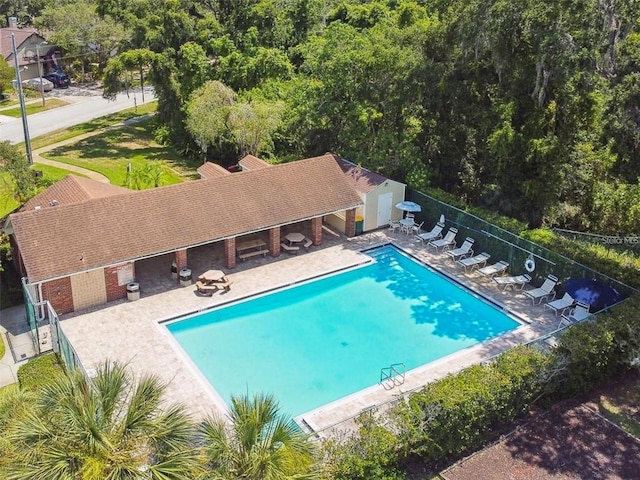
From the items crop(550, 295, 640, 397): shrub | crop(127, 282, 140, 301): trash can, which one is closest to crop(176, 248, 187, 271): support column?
crop(127, 282, 140, 301): trash can

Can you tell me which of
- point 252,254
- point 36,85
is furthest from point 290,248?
point 36,85

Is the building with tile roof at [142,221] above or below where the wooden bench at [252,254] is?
above

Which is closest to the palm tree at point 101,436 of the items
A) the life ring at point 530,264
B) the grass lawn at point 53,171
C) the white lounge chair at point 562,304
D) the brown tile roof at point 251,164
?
the white lounge chair at point 562,304

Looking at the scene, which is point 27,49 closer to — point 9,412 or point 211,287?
point 211,287

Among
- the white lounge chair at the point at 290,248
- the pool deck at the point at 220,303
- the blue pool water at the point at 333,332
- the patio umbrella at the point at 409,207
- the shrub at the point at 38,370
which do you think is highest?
the patio umbrella at the point at 409,207

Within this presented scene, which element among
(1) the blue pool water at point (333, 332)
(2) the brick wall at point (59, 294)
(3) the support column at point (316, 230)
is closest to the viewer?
(1) the blue pool water at point (333, 332)

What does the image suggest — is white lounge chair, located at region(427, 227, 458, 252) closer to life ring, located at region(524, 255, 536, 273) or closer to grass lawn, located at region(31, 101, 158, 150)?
life ring, located at region(524, 255, 536, 273)

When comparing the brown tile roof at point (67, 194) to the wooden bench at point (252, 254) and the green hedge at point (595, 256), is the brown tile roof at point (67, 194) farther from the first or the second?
the green hedge at point (595, 256)
